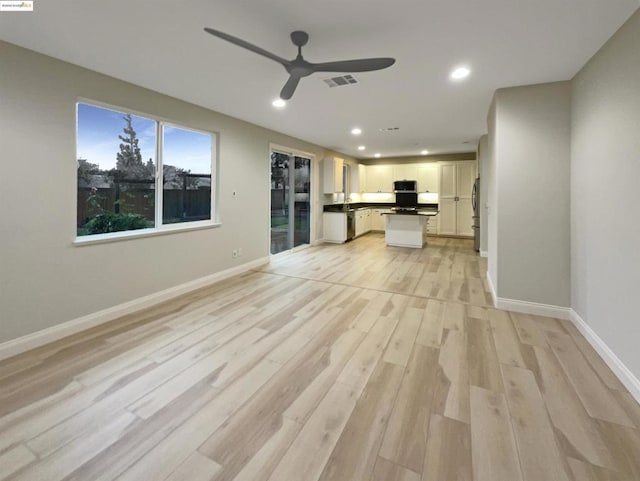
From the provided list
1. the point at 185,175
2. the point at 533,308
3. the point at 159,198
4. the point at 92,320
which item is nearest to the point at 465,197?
the point at 533,308

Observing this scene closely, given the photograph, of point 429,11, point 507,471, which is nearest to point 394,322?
point 507,471

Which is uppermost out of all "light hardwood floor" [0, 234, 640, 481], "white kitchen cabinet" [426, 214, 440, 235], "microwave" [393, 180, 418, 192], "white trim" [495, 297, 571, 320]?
"microwave" [393, 180, 418, 192]

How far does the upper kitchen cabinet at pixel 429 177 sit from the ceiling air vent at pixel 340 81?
672cm

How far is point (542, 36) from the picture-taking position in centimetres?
240

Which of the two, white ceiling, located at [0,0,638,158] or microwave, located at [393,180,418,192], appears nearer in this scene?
white ceiling, located at [0,0,638,158]

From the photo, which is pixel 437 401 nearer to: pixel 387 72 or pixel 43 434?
pixel 43 434

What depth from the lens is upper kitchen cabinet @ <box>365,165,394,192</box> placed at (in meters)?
10.0

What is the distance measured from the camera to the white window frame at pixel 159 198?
3160 millimetres

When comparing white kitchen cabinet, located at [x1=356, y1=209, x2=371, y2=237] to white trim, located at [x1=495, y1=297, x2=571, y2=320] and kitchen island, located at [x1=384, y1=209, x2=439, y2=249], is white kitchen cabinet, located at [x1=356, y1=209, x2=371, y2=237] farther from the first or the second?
white trim, located at [x1=495, y1=297, x2=571, y2=320]

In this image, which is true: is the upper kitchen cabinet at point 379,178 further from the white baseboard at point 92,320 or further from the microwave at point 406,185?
the white baseboard at point 92,320

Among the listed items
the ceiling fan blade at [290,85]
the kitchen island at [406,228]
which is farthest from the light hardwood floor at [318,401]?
the kitchen island at [406,228]

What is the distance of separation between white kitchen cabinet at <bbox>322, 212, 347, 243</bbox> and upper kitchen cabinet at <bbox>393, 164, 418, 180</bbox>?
288 cm

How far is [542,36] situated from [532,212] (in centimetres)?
171

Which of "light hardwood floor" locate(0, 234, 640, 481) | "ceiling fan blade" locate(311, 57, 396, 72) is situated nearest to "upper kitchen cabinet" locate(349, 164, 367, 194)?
"light hardwood floor" locate(0, 234, 640, 481)
